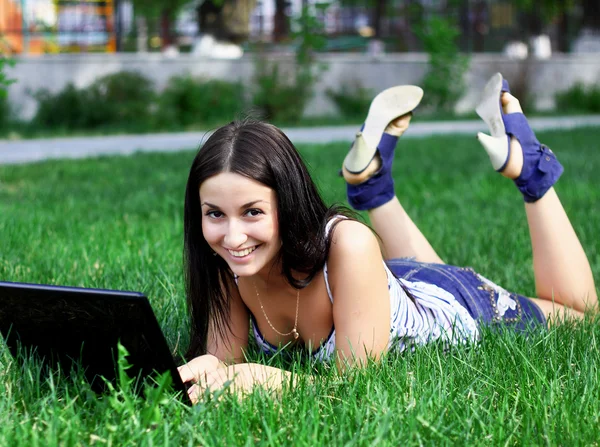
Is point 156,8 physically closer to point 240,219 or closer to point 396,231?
point 396,231

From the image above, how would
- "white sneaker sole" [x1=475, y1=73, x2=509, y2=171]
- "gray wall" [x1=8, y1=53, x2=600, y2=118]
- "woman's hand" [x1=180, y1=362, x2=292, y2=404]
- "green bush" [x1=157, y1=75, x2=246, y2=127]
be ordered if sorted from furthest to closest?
"gray wall" [x1=8, y1=53, x2=600, y2=118]
"green bush" [x1=157, y1=75, x2=246, y2=127]
"white sneaker sole" [x1=475, y1=73, x2=509, y2=171]
"woman's hand" [x1=180, y1=362, x2=292, y2=404]

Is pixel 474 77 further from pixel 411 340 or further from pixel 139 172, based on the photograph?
pixel 411 340

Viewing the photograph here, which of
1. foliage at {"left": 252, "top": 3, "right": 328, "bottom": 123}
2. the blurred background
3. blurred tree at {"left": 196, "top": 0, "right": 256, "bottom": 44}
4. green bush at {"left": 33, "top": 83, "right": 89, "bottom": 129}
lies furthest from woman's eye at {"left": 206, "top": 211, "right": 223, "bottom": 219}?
blurred tree at {"left": 196, "top": 0, "right": 256, "bottom": 44}

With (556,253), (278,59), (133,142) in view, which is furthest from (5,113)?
(556,253)

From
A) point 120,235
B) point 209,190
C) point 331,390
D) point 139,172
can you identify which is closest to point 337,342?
point 331,390

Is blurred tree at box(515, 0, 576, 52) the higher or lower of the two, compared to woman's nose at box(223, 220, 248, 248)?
higher

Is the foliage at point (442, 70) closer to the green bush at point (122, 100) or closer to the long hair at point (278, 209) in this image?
the green bush at point (122, 100)

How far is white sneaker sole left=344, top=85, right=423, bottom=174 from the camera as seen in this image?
3713mm

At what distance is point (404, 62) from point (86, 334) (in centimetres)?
1779

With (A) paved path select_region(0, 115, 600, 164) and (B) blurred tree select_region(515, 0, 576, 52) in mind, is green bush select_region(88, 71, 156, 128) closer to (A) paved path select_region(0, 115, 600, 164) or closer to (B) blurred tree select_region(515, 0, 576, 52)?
(A) paved path select_region(0, 115, 600, 164)

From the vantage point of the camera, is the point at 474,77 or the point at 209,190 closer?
the point at 209,190

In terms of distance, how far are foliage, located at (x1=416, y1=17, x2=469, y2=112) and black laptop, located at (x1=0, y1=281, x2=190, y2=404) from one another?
1660cm

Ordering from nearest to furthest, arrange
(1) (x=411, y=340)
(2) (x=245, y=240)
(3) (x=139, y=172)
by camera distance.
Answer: (2) (x=245, y=240) → (1) (x=411, y=340) → (3) (x=139, y=172)

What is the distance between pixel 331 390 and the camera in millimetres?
2441
